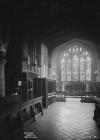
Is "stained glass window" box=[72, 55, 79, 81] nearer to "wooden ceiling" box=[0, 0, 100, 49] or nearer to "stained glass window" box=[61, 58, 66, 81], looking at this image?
"stained glass window" box=[61, 58, 66, 81]

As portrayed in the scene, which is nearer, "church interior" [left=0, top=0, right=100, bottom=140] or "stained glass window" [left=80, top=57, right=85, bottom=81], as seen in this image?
"church interior" [left=0, top=0, right=100, bottom=140]

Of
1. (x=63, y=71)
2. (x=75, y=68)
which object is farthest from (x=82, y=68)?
(x=63, y=71)

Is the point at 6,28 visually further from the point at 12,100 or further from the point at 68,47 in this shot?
the point at 68,47

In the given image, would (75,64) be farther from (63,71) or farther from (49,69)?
(49,69)

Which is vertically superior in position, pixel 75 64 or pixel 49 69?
pixel 75 64

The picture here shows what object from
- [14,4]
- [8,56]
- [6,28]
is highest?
[14,4]

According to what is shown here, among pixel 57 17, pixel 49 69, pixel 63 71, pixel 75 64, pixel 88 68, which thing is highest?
pixel 57 17

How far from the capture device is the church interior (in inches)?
196

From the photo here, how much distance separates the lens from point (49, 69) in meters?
18.7

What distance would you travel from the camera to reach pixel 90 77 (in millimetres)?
19938

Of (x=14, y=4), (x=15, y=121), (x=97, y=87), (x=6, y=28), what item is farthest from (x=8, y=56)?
(x=97, y=87)

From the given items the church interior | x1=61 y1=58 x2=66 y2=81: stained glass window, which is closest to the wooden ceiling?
the church interior

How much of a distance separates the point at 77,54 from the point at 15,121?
1649 cm

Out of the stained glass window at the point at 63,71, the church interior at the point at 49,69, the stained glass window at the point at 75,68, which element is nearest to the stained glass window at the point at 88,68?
the church interior at the point at 49,69
